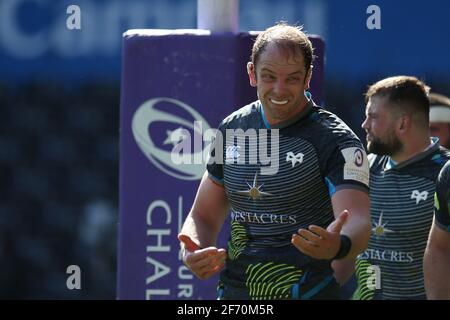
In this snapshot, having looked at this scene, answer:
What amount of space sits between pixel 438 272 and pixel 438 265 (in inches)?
1.0

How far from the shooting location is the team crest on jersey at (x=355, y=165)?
4094 millimetres

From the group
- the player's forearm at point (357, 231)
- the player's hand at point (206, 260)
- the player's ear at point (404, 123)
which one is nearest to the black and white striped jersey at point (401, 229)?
the player's ear at point (404, 123)

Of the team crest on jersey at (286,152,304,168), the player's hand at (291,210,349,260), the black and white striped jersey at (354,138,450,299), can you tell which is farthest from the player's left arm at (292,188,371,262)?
the black and white striped jersey at (354,138,450,299)

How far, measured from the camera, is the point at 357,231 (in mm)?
3994

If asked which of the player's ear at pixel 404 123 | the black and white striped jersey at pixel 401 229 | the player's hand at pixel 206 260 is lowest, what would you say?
the black and white striped jersey at pixel 401 229

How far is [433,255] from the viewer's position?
4.48 metres

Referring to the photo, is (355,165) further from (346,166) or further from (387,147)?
(387,147)

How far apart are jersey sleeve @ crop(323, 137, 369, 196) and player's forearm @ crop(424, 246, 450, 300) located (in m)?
0.49

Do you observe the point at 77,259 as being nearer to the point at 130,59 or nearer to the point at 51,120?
the point at 51,120

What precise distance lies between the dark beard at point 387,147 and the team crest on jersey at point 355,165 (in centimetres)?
138

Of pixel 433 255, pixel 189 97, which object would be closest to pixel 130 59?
pixel 189 97

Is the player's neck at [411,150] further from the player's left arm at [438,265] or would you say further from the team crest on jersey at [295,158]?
the team crest on jersey at [295,158]

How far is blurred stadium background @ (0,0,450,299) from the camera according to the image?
7145 millimetres

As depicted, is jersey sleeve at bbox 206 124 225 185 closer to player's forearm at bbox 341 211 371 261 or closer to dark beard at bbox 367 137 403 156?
player's forearm at bbox 341 211 371 261
